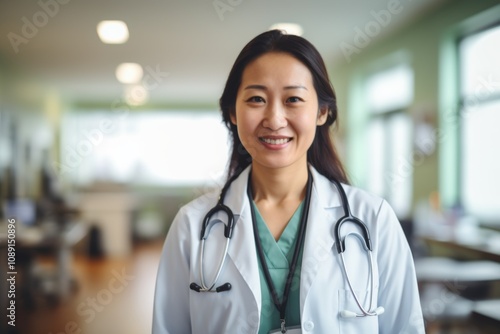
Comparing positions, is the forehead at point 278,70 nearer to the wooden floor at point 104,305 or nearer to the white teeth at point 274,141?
the white teeth at point 274,141

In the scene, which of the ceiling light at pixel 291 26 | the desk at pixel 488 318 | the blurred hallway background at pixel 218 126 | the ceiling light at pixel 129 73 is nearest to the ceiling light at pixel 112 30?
the blurred hallway background at pixel 218 126

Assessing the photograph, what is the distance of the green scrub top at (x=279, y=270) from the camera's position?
922mm

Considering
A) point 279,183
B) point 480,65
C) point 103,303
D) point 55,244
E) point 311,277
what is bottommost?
point 103,303

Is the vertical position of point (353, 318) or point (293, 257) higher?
point (293, 257)

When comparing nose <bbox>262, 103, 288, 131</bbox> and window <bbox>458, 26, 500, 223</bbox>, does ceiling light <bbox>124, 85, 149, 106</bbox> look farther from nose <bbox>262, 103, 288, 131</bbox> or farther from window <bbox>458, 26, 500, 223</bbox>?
nose <bbox>262, 103, 288, 131</bbox>

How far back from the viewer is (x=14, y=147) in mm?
4324

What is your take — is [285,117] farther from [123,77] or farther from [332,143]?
[123,77]

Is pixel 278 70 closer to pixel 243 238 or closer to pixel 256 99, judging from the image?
pixel 256 99

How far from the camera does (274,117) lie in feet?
2.91

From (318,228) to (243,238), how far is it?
15 centimetres

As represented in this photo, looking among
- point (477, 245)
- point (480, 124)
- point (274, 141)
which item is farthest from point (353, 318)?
point (480, 124)

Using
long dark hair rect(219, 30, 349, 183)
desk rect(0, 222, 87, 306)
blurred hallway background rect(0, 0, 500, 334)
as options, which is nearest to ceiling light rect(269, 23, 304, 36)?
blurred hallway background rect(0, 0, 500, 334)

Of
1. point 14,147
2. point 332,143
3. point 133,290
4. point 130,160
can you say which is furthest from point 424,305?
point 130,160

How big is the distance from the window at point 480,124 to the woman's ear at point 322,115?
2.39 metres
